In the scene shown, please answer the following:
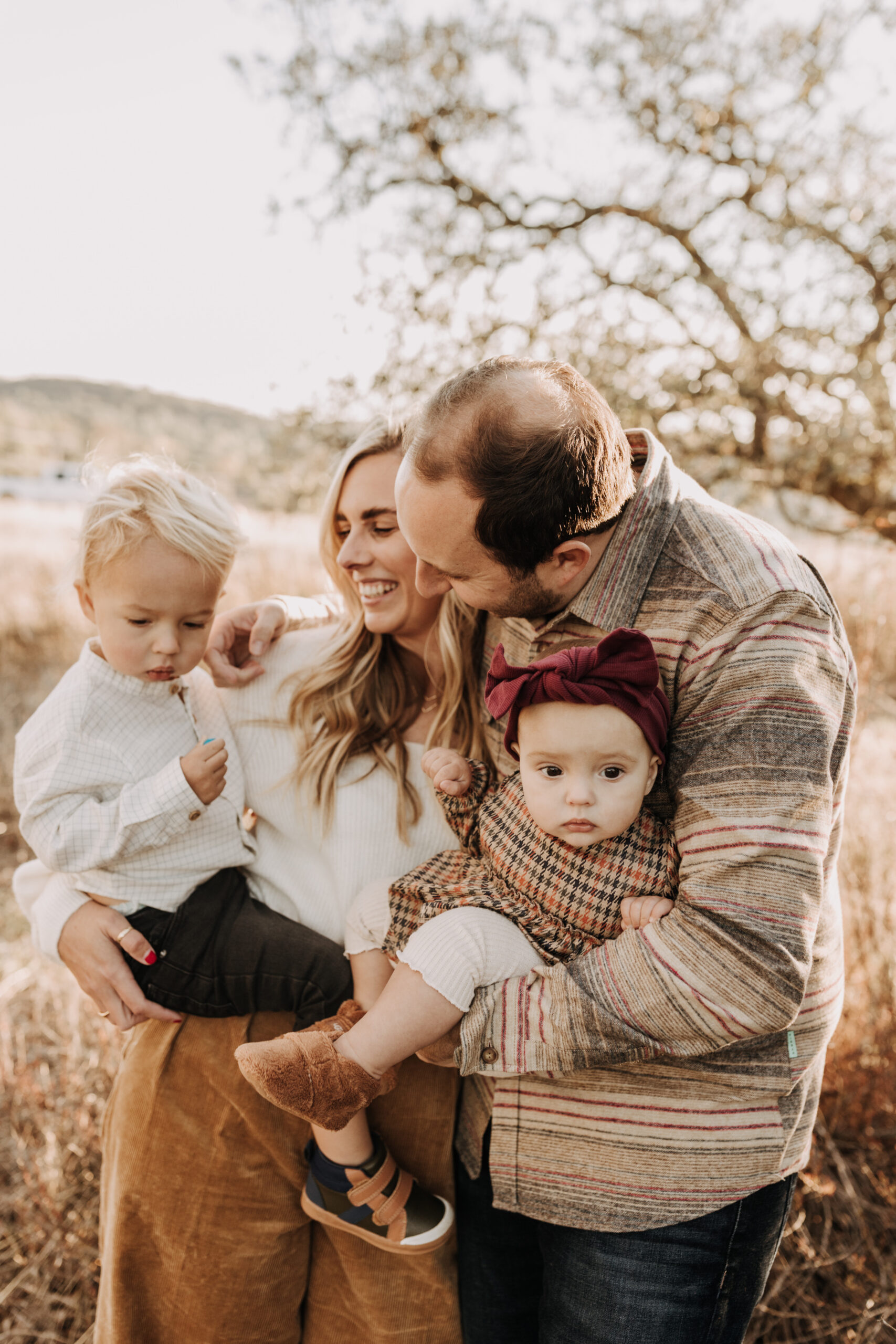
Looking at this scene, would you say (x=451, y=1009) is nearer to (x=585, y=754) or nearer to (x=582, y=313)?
(x=585, y=754)

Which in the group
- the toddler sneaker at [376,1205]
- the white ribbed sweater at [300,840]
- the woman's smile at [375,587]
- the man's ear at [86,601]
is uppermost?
the woman's smile at [375,587]

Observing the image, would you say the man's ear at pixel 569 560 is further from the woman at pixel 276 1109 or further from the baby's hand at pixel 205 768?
the baby's hand at pixel 205 768

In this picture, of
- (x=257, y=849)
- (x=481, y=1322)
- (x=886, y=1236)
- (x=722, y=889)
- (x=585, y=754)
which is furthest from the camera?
(x=886, y=1236)

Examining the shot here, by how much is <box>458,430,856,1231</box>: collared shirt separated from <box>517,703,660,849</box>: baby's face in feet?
0.32

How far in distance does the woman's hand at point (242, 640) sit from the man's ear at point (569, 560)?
941mm

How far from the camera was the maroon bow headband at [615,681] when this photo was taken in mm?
1459

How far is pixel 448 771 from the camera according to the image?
188 centimetres

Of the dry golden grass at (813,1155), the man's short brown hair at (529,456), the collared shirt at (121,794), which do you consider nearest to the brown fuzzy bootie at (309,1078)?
the collared shirt at (121,794)

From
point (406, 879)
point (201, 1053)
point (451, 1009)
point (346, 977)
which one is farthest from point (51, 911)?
point (451, 1009)

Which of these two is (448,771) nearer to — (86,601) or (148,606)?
(148,606)

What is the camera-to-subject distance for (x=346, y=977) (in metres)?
1.90

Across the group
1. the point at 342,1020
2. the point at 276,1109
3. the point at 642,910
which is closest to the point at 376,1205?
the point at 276,1109

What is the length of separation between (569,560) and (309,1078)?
1.12m

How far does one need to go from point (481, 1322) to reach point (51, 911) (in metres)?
1.41
